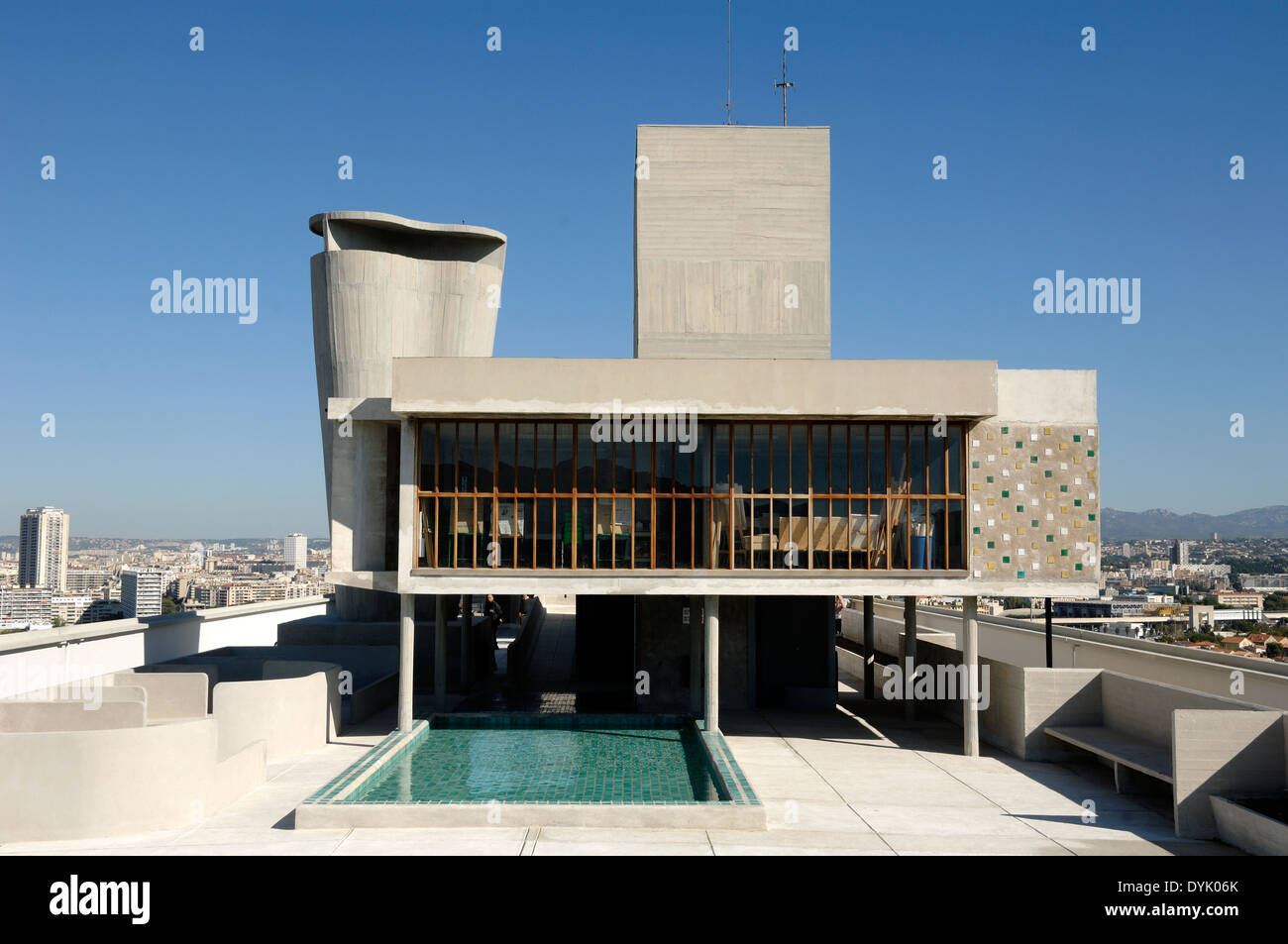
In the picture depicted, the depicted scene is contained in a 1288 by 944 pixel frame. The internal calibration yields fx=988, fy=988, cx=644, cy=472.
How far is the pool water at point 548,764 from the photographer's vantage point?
49.9ft

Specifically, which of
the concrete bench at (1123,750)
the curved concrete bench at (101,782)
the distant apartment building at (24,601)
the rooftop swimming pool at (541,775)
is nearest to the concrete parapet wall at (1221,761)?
the concrete bench at (1123,750)

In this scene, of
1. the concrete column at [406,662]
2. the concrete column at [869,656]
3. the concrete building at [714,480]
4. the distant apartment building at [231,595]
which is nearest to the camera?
the concrete building at [714,480]

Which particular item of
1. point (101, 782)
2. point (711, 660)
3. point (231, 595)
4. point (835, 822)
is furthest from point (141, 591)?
point (835, 822)

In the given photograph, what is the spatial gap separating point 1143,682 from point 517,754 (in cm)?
1131

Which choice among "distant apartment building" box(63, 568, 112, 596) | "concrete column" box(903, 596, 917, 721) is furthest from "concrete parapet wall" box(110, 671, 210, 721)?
"distant apartment building" box(63, 568, 112, 596)

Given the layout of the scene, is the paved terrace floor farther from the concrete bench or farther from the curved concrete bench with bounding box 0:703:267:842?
the concrete bench

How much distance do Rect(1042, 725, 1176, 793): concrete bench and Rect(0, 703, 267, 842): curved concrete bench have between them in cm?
1430

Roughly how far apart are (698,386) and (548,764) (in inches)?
295

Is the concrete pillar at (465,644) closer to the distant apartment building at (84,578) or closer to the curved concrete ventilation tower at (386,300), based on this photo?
the curved concrete ventilation tower at (386,300)

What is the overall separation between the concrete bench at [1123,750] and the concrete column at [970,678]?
1360 millimetres

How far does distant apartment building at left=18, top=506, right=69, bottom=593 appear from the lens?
389 ft
